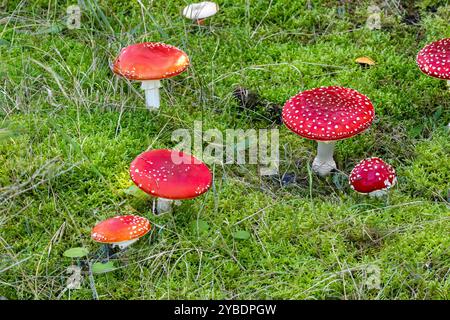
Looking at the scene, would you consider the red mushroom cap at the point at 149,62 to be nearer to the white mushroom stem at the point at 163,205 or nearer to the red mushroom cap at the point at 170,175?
the red mushroom cap at the point at 170,175

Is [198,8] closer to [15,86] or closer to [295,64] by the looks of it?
[295,64]

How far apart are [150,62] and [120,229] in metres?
1.32

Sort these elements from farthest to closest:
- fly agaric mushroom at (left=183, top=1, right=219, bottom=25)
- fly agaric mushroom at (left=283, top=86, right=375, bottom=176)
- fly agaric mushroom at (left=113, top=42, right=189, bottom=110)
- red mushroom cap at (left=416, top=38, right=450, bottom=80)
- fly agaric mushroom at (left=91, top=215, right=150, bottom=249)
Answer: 1. fly agaric mushroom at (left=183, top=1, right=219, bottom=25)
2. red mushroom cap at (left=416, top=38, right=450, bottom=80)
3. fly agaric mushroom at (left=113, top=42, right=189, bottom=110)
4. fly agaric mushroom at (left=283, top=86, right=375, bottom=176)
5. fly agaric mushroom at (left=91, top=215, right=150, bottom=249)

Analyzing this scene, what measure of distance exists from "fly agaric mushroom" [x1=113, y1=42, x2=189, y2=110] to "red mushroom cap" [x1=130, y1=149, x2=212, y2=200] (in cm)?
69

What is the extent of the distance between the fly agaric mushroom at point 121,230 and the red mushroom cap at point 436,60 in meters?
2.23

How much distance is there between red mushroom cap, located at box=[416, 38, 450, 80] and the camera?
4746 mm

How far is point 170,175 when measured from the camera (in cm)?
396

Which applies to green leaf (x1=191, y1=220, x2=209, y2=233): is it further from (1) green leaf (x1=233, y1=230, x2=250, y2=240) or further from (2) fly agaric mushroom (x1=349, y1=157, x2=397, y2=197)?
(2) fly agaric mushroom (x1=349, y1=157, x2=397, y2=197)

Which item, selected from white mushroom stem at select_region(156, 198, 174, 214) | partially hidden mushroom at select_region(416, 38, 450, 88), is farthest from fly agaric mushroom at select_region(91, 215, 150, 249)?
partially hidden mushroom at select_region(416, 38, 450, 88)

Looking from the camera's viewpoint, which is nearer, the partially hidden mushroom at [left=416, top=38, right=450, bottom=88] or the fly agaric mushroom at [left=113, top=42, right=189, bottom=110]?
the fly agaric mushroom at [left=113, top=42, right=189, bottom=110]

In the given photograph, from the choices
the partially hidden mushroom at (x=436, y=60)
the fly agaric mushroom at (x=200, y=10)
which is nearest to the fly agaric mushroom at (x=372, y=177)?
the partially hidden mushroom at (x=436, y=60)

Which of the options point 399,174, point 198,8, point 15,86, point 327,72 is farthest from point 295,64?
point 15,86

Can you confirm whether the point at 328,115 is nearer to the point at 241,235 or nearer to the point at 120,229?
the point at 241,235
